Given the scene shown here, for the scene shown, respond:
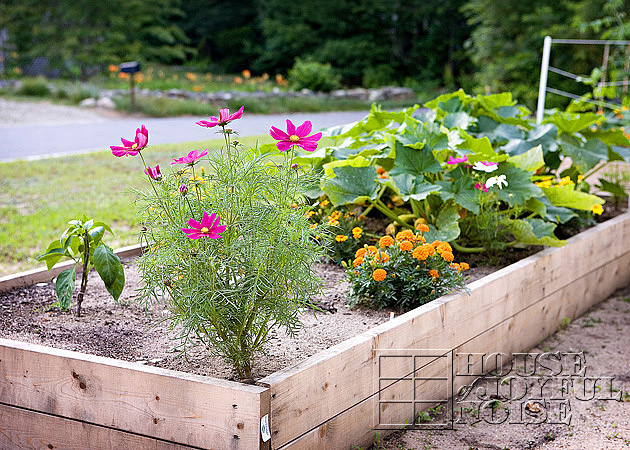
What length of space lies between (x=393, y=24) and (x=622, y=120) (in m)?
15.2

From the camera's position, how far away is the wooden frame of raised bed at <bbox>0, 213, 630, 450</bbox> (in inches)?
62.1

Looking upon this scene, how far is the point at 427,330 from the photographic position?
2176 mm

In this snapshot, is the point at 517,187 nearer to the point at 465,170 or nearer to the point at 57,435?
the point at 465,170

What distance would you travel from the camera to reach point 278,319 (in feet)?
5.65

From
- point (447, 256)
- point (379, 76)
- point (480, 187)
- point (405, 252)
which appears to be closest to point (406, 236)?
point (405, 252)

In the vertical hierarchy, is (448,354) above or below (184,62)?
below

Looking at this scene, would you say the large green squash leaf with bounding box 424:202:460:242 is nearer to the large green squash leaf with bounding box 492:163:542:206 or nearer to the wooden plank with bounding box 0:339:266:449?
the large green squash leaf with bounding box 492:163:542:206

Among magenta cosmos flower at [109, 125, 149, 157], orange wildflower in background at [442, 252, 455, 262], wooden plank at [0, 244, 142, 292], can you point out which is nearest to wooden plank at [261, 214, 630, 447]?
orange wildflower in background at [442, 252, 455, 262]

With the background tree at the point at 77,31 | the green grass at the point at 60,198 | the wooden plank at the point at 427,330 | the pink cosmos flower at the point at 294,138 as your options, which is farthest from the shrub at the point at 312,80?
the pink cosmos flower at the point at 294,138

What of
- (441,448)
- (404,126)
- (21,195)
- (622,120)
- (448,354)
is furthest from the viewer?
(21,195)

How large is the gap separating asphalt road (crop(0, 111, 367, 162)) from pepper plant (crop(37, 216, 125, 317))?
487 centimetres

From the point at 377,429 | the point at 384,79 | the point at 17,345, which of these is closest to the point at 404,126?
the point at 377,429

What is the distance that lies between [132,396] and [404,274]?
1084 millimetres

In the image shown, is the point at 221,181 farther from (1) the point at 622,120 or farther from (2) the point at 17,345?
(1) the point at 622,120
